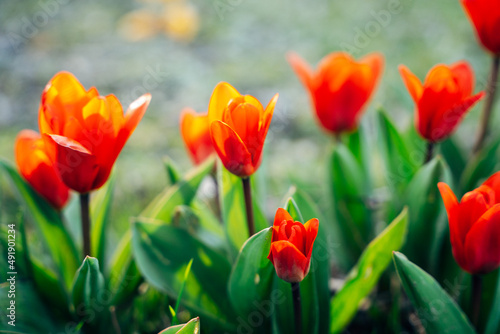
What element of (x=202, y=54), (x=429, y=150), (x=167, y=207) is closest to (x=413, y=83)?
(x=429, y=150)

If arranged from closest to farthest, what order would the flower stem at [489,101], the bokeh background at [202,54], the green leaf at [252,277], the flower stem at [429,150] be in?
the green leaf at [252,277]
the flower stem at [429,150]
the flower stem at [489,101]
the bokeh background at [202,54]

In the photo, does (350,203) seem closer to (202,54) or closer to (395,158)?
(395,158)

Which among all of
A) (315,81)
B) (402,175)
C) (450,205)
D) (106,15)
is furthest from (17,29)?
(450,205)

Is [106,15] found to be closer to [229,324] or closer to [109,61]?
[109,61]

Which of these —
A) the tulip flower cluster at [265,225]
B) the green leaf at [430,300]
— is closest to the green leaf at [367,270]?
the tulip flower cluster at [265,225]

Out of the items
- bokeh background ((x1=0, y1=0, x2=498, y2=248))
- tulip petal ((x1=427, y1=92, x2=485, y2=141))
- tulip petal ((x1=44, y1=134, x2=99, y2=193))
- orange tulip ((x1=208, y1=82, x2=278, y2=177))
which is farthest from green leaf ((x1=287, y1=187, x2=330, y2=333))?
bokeh background ((x1=0, y1=0, x2=498, y2=248))

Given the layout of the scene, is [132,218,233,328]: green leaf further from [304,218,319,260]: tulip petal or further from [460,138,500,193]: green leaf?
[460,138,500,193]: green leaf

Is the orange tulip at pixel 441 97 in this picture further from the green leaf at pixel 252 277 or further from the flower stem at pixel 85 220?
the flower stem at pixel 85 220
